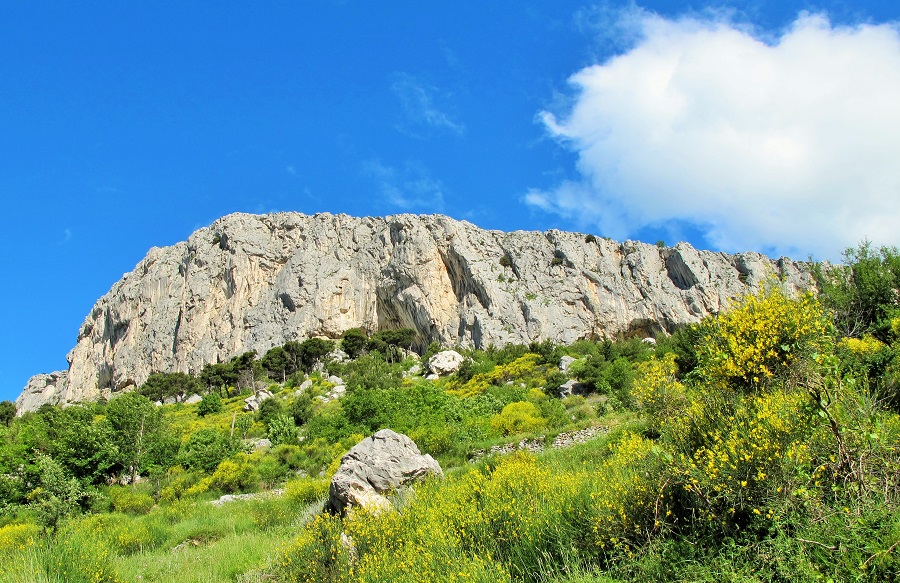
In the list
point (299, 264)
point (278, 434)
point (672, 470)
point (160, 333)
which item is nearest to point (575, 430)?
point (672, 470)

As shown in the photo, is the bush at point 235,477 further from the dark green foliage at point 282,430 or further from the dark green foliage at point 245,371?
the dark green foliage at point 245,371

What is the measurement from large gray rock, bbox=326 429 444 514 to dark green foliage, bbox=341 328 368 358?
54376 millimetres

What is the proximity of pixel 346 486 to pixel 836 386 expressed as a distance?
8129 millimetres

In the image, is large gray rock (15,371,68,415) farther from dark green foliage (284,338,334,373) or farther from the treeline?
dark green foliage (284,338,334,373)

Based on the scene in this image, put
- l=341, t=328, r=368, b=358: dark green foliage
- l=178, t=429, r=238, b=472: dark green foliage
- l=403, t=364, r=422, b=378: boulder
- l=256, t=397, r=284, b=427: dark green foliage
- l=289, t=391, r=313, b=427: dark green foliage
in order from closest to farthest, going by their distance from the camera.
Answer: l=178, t=429, r=238, b=472: dark green foliage < l=289, t=391, r=313, b=427: dark green foliage < l=256, t=397, r=284, b=427: dark green foliage < l=403, t=364, r=422, b=378: boulder < l=341, t=328, r=368, b=358: dark green foliage

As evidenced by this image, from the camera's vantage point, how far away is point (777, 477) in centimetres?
488

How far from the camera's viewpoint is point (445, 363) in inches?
1972

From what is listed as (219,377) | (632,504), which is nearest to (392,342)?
(219,377)

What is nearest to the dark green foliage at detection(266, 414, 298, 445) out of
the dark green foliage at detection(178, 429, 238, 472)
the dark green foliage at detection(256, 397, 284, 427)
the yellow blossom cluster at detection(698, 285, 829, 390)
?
the dark green foliage at detection(256, 397, 284, 427)

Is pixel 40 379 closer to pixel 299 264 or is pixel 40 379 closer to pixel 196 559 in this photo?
pixel 299 264

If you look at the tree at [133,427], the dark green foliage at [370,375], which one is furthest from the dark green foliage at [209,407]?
the tree at [133,427]

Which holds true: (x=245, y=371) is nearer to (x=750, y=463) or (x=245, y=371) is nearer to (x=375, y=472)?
(x=375, y=472)

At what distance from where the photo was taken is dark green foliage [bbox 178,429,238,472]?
23.7m

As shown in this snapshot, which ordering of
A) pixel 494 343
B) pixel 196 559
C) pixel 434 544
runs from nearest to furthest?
pixel 434 544 < pixel 196 559 < pixel 494 343
